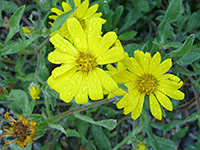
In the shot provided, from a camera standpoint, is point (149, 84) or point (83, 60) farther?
point (149, 84)

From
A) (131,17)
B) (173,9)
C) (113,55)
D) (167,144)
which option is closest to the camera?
(113,55)

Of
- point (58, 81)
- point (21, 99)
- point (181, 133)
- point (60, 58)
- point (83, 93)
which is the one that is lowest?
point (181, 133)

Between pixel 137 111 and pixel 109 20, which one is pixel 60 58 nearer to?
pixel 137 111

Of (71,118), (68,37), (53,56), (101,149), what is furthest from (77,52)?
(101,149)

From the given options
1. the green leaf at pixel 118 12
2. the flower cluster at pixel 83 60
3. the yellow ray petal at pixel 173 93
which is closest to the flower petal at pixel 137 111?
the yellow ray petal at pixel 173 93

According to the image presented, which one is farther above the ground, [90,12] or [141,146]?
[90,12]

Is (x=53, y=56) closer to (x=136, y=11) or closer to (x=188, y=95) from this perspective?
(x=136, y=11)

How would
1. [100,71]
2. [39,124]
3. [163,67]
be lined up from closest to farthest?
[100,71] → [163,67] → [39,124]

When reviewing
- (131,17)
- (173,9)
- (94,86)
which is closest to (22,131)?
(94,86)
